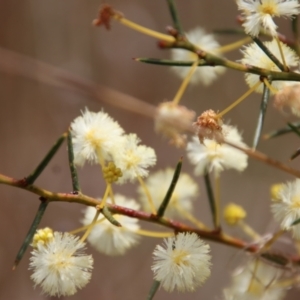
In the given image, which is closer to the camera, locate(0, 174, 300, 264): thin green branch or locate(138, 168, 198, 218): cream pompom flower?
locate(0, 174, 300, 264): thin green branch

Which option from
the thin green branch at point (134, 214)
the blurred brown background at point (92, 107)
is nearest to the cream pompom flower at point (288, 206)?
the thin green branch at point (134, 214)

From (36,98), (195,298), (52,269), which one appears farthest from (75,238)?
(36,98)

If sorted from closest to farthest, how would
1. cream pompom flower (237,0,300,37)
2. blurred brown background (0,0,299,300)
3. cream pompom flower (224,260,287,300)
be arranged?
cream pompom flower (237,0,300,37)
cream pompom flower (224,260,287,300)
blurred brown background (0,0,299,300)

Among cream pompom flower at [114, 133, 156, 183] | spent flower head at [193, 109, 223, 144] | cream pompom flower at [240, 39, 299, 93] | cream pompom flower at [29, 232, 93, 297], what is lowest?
cream pompom flower at [29, 232, 93, 297]

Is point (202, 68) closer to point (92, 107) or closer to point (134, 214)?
point (134, 214)

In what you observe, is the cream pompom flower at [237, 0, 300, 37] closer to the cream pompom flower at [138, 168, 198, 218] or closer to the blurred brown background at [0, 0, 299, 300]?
the cream pompom flower at [138, 168, 198, 218]

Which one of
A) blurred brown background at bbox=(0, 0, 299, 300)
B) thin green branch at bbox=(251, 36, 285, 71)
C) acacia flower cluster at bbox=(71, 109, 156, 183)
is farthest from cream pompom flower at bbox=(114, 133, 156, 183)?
blurred brown background at bbox=(0, 0, 299, 300)

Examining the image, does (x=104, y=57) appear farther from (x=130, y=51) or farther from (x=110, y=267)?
(x=110, y=267)
